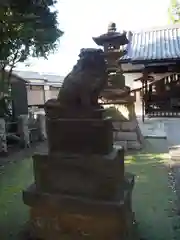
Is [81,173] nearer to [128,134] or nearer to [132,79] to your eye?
[128,134]

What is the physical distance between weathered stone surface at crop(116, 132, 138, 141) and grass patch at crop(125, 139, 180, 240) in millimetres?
866

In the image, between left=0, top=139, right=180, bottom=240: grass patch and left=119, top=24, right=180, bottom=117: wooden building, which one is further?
left=119, top=24, right=180, bottom=117: wooden building

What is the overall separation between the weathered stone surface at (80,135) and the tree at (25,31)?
4592 millimetres

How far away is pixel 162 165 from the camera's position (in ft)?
19.9

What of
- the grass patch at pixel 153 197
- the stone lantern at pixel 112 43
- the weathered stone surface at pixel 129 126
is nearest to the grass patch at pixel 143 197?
the grass patch at pixel 153 197

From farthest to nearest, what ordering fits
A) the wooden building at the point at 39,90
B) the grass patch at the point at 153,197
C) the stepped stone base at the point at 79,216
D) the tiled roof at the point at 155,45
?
the wooden building at the point at 39,90 → the tiled roof at the point at 155,45 → the grass patch at the point at 153,197 → the stepped stone base at the point at 79,216

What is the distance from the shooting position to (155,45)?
49.0 ft

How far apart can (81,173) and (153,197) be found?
1.90 metres

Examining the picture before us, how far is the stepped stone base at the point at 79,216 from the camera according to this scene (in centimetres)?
276

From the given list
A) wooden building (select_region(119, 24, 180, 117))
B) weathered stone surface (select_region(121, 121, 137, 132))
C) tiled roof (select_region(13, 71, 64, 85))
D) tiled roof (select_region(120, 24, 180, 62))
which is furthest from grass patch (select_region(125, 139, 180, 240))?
tiled roof (select_region(13, 71, 64, 85))

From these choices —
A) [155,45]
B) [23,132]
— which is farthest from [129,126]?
[155,45]

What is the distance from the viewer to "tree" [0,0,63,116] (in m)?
7.56

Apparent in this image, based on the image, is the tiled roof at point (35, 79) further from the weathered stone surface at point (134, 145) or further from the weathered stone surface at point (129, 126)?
the weathered stone surface at point (134, 145)

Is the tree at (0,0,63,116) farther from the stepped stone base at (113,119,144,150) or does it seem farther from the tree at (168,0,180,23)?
the tree at (168,0,180,23)
